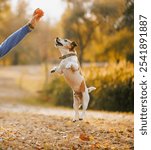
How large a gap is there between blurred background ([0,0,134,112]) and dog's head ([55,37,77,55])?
2.89 m

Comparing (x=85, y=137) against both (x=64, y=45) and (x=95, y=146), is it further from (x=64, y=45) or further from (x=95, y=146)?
(x=64, y=45)

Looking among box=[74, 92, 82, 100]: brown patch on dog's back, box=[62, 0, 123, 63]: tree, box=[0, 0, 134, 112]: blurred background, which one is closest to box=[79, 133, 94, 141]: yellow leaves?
box=[74, 92, 82, 100]: brown patch on dog's back

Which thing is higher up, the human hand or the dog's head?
the human hand

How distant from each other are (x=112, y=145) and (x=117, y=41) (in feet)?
15.8

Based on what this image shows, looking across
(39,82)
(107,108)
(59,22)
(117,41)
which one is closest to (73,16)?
(59,22)

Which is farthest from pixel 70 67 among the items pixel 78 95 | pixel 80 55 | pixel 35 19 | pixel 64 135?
pixel 80 55

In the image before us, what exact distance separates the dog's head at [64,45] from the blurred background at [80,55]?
289 centimetres

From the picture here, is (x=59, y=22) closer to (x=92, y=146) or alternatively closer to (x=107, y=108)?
(x=107, y=108)

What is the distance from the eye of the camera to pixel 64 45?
12.8 ft

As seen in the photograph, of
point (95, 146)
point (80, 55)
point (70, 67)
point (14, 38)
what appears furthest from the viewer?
point (80, 55)

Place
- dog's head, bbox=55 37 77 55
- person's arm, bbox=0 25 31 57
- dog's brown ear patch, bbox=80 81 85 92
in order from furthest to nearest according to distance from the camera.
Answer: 1. dog's brown ear patch, bbox=80 81 85 92
2. dog's head, bbox=55 37 77 55
3. person's arm, bbox=0 25 31 57

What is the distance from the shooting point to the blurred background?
713 centimetres

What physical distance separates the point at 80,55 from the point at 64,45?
530 cm

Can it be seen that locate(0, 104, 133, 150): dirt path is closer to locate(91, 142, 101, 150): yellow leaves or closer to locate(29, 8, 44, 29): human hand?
locate(91, 142, 101, 150): yellow leaves
